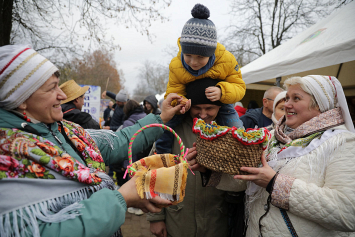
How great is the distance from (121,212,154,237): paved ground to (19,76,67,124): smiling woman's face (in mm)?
3593

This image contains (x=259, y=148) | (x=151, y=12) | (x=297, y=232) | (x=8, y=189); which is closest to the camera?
(x=8, y=189)

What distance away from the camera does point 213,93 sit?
1789 mm

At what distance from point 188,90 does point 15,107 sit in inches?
52.1

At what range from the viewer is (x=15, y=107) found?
1.15m

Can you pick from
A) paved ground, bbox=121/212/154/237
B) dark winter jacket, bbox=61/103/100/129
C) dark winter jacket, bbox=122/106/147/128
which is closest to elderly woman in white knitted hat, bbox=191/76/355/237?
dark winter jacket, bbox=61/103/100/129

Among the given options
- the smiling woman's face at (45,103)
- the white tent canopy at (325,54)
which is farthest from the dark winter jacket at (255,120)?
the smiling woman's face at (45,103)

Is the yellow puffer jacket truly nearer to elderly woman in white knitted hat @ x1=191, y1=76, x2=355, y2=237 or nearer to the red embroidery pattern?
elderly woman in white knitted hat @ x1=191, y1=76, x2=355, y2=237

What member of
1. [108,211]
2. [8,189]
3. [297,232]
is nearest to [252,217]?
[297,232]

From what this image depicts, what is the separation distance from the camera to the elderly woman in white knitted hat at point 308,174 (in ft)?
4.25

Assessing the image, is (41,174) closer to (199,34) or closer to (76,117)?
(199,34)

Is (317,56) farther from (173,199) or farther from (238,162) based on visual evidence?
(173,199)

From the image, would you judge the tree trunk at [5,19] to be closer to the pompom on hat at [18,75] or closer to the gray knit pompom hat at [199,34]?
the pompom on hat at [18,75]

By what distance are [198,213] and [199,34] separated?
5.28ft

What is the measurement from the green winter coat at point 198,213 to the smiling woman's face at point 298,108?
2.99 feet
